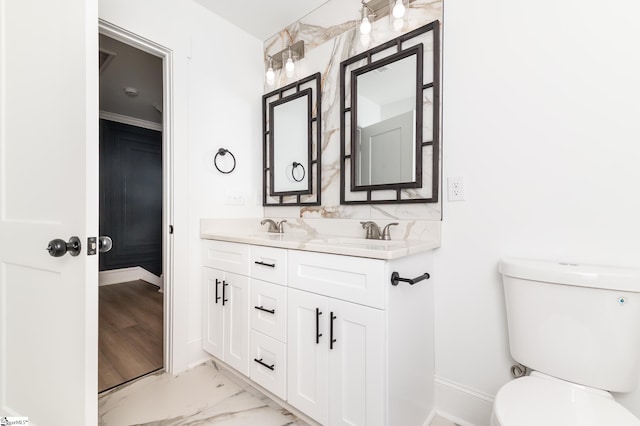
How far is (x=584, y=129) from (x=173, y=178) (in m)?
2.05

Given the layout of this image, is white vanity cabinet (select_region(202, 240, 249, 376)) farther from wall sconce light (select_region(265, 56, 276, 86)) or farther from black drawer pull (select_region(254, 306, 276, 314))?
wall sconce light (select_region(265, 56, 276, 86))

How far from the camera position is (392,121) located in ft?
5.31

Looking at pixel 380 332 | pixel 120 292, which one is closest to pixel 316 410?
pixel 380 332

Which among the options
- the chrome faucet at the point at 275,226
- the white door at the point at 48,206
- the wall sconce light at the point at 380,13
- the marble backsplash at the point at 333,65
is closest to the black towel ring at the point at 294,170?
the marble backsplash at the point at 333,65

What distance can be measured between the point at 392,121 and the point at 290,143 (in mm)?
804

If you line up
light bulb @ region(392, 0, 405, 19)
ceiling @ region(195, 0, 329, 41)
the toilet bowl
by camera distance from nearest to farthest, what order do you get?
the toilet bowl → light bulb @ region(392, 0, 405, 19) → ceiling @ region(195, 0, 329, 41)

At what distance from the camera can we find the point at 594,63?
3.64ft

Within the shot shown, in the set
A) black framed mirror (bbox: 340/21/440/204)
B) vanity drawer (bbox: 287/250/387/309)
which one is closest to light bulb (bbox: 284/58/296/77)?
black framed mirror (bbox: 340/21/440/204)

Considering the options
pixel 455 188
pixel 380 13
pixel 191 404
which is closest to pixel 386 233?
pixel 455 188

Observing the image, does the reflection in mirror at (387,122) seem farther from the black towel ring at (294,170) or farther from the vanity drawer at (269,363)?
the vanity drawer at (269,363)

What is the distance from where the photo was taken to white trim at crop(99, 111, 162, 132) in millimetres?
3699

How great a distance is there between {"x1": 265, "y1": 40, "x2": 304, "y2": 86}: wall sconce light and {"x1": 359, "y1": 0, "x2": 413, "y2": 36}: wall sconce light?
54cm

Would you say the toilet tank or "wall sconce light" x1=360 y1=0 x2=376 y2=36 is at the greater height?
"wall sconce light" x1=360 y1=0 x2=376 y2=36

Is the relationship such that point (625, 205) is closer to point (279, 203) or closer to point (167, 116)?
point (279, 203)
